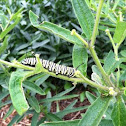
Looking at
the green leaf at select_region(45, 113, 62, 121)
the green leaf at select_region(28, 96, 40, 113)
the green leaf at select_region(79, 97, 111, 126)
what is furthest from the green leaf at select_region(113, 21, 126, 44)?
the green leaf at select_region(45, 113, 62, 121)

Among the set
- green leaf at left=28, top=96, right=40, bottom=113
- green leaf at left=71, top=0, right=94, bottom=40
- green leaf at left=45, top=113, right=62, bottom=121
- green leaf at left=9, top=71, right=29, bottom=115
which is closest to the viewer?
green leaf at left=9, top=71, right=29, bottom=115

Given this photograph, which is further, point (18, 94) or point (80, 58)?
point (80, 58)

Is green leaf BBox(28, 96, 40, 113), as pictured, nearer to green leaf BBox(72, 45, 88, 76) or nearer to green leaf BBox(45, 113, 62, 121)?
green leaf BBox(45, 113, 62, 121)

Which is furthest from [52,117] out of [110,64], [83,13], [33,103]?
[83,13]

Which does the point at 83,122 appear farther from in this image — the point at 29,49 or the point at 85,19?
the point at 29,49

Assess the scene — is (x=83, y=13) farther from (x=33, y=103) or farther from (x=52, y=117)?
(x=52, y=117)

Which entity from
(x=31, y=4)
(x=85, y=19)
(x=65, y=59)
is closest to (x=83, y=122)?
(x=85, y=19)
